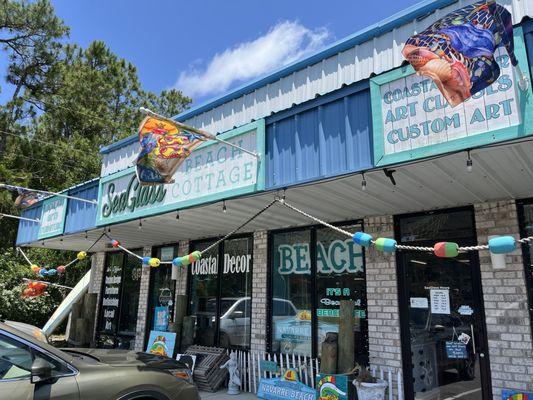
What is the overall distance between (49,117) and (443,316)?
21.1 metres

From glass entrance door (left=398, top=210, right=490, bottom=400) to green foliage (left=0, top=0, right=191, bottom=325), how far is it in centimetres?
1569

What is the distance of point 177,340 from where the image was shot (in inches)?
350

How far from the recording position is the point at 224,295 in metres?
8.90

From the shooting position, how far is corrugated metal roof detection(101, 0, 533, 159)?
4.86 meters

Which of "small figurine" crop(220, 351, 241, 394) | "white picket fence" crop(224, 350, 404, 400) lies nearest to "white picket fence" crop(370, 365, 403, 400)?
"white picket fence" crop(224, 350, 404, 400)

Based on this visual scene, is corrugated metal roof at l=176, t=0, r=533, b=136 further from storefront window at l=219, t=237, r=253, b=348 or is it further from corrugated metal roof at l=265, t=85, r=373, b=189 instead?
storefront window at l=219, t=237, r=253, b=348

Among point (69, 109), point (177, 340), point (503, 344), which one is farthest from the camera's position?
point (69, 109)

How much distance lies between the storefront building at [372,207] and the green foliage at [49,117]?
1113 cm

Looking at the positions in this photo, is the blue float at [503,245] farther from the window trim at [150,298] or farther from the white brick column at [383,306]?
the window trim at [150,298]

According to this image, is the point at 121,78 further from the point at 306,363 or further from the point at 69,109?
the point at 306,363

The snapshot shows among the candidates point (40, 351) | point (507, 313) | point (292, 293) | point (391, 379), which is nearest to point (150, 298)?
point (292, 293)

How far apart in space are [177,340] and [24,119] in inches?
659

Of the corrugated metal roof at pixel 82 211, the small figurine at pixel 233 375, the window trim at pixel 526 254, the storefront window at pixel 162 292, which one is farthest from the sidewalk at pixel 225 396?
the window trim at pixel 526 254

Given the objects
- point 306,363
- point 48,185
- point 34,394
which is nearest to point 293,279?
point 306,363
